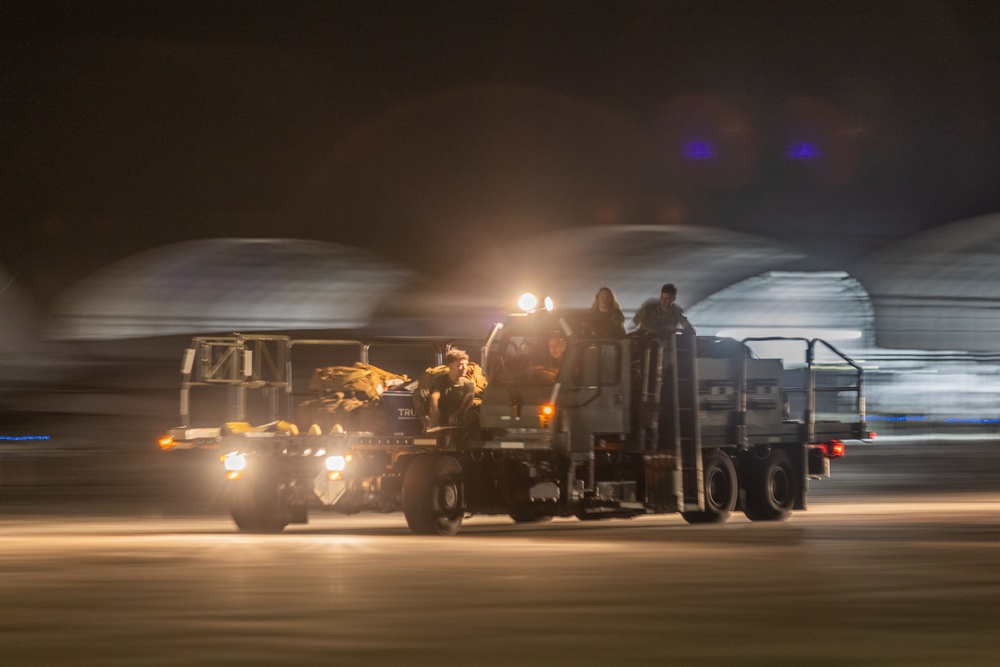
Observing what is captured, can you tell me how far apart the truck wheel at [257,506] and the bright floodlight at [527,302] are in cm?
337

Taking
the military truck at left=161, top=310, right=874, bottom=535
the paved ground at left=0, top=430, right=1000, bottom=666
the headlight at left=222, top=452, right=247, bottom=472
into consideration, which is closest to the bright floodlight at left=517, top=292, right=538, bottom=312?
the military truck at left=161, top=310, right=874, bottom=535

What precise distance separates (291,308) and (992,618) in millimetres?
32740

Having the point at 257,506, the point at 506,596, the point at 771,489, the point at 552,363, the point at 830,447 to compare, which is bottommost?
the point at 506,596

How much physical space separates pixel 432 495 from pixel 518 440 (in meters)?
1.13

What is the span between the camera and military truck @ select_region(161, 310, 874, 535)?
733 inches

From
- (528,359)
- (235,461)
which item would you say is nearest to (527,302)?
(528,359)

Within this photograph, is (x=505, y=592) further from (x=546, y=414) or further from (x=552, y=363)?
(x=552, y=363)

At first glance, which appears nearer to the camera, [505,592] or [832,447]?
[505,592]

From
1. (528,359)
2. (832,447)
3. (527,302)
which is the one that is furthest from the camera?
(832,447)

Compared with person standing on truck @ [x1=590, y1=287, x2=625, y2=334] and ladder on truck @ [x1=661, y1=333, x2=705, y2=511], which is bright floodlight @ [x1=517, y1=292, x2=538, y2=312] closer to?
person standing on truck @ [x1=590, y1=287, x2=625, y2=334]

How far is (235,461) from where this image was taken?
19219 mm

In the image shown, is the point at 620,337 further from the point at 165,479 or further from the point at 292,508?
the point at 165,479

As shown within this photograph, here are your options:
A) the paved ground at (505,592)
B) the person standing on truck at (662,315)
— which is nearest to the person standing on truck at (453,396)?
the paved ground at (505,592)

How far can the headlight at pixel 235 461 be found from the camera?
63.0 feet
